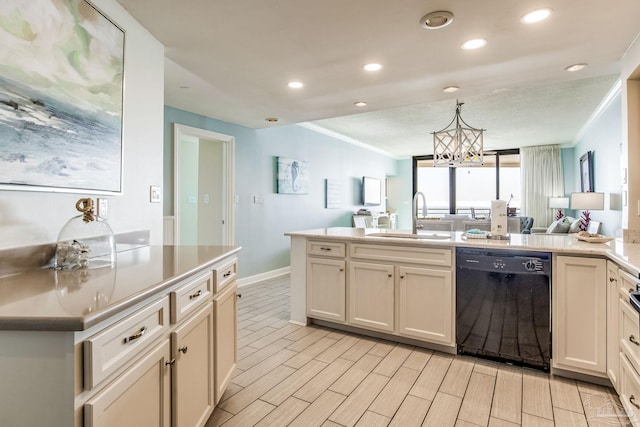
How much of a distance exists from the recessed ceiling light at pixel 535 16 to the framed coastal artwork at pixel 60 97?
232 centimetres

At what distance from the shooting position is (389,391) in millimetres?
2031

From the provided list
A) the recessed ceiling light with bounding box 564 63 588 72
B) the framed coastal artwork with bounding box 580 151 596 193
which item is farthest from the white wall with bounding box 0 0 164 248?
the framed coastal artwork with bounding box 580 151 596 193

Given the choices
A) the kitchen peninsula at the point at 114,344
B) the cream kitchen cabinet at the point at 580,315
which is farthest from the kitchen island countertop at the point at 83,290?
the cream kitchen cabinet at the point at 580,315

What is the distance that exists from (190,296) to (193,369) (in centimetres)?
31

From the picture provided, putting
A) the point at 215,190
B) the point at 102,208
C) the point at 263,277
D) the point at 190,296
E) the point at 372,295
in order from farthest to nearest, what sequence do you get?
the point at 263,277, the point at 215,190, the point at 372,295, the point at 102,208, the point at 190,296

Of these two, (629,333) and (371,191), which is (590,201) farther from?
(371,191)

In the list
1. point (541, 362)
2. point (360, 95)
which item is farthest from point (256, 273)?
point (541, 362)

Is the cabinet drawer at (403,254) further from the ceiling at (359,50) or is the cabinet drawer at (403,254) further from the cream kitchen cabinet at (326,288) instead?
the ceiling at (359,50)

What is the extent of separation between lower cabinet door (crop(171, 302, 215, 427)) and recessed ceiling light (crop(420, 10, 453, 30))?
6.51 feet

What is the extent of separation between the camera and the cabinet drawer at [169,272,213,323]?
1254mm

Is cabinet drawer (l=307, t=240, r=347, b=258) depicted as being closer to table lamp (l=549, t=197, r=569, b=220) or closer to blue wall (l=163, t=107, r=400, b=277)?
blue wall (l=163, t=107, r=400, b=277)

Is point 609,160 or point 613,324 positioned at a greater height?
point 609,160

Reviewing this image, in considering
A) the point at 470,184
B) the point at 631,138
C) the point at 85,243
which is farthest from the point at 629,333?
the point at 470,184

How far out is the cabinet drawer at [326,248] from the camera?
9.66ft
